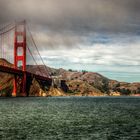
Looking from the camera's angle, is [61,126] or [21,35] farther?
[21,35]

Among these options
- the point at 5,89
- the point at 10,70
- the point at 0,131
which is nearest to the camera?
the point at 0,131

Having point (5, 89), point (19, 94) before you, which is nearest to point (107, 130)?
point (19, 94)

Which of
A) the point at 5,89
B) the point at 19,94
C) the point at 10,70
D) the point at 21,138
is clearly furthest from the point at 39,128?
the point at 5,89

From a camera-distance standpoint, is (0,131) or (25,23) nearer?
(0,131)

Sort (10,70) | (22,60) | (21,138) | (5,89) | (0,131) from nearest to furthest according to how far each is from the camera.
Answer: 1. (21,138)
2. (0,131)
3. (10,70)
4. (22,60)
5. (5,89)

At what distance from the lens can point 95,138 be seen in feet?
105

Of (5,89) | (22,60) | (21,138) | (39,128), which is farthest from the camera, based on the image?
(5,89)

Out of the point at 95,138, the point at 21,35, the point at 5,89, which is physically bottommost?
the point at 95,138

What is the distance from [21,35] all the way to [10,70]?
121ft

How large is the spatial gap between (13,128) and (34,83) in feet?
422

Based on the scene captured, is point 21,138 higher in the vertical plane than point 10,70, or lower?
lower

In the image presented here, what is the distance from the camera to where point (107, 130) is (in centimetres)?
3747

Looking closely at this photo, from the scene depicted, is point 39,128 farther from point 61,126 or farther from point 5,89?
point 5,89

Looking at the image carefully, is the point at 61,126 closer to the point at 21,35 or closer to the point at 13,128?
the point at 13,128
